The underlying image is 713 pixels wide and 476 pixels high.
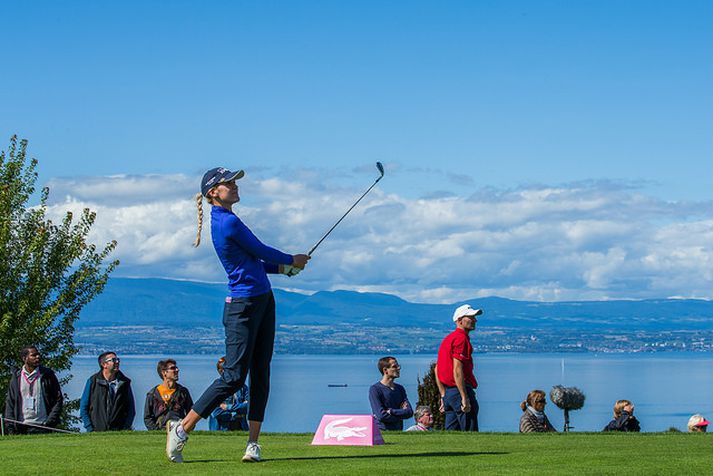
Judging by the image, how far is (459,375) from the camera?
1648 cm

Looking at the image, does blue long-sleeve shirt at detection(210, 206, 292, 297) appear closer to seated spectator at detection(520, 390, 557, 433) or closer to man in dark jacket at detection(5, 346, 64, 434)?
man in dark jacket at detection(5, 346, 64, 434)

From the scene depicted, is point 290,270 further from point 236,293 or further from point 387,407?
point 387,407

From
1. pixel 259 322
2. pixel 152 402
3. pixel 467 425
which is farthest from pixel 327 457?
pixel 152 402

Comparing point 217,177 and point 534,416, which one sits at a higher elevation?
point 217,177

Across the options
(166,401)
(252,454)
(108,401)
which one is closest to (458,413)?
(166,401)

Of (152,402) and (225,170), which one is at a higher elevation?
(225,170)

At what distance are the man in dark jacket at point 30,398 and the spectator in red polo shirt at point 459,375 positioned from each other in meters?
5.35

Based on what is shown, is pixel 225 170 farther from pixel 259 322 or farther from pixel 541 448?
pixel 541 448

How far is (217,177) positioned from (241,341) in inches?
54.8

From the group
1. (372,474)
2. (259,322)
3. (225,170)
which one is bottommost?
(372,474)

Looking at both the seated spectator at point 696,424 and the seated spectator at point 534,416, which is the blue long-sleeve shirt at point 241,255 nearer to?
the seated spectator at point 534,416

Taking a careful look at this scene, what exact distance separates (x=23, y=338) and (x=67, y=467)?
20959 millimetres

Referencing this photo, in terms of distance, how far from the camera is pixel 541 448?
12.6 meters

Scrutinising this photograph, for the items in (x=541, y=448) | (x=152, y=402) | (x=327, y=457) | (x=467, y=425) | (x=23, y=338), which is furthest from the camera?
(x=23, y=338)
